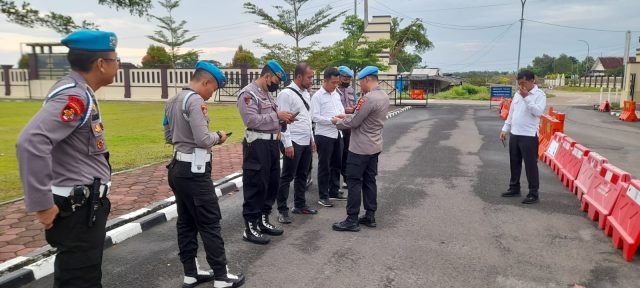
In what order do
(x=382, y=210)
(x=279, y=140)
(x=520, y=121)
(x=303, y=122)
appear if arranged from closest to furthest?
(x=279, y=140) < (x=303, y=122) < (x=382, y=210) < (x=520, y=121)

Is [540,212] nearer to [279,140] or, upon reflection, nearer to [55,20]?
[279,140]

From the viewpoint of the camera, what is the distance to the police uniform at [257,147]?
15.1 feet

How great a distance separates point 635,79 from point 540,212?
25.5m

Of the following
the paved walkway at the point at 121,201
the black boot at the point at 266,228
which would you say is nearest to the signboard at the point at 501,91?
the paved walkway at the point at 121,201

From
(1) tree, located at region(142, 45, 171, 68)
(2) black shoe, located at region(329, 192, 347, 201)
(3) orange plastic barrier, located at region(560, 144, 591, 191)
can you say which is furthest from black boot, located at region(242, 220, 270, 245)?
(1) tree, located at region(142, 45, 171, 68)

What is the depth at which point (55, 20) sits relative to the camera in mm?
4934

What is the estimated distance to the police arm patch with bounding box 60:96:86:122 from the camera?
2414mm

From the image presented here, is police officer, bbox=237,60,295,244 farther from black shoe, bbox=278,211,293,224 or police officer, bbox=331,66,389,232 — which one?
police officer, bbox=331,66,389,232

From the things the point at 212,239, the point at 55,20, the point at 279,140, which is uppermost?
the point at 55,20

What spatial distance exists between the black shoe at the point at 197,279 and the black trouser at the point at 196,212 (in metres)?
0.04

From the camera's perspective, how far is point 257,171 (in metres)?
4.66

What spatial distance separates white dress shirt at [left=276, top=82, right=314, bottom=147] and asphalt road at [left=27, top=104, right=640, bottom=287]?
1005mm

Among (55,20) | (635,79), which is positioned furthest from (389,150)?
(635,79)

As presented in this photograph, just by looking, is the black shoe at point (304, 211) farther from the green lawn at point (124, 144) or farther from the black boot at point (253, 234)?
the green lawn at point (124, 144)
